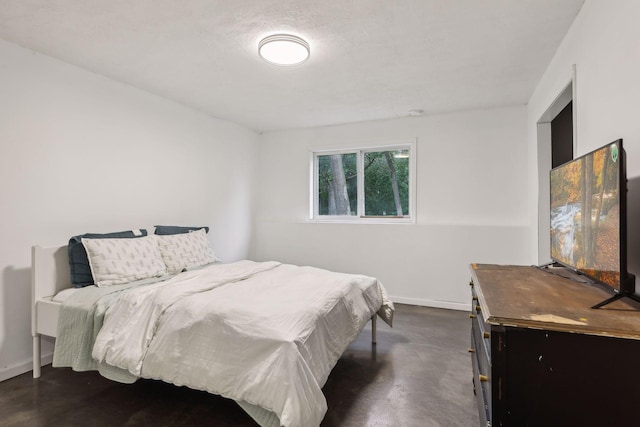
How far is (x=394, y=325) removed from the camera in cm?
341

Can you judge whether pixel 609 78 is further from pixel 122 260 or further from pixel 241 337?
pixel 122 260

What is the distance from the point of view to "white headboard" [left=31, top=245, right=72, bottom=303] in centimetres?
236

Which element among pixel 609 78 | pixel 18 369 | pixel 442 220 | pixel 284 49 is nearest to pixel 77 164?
pixel 18 369

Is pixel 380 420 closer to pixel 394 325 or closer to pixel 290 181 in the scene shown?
pixel 394 325

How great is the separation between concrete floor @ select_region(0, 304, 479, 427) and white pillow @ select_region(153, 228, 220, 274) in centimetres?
99

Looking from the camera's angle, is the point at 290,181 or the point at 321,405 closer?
the point at 321,405

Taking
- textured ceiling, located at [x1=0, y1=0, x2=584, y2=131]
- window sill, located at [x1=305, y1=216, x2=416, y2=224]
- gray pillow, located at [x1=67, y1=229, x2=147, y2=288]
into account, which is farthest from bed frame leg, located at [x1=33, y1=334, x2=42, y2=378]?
window sill, located at [x1=305, y1=216, x2=416, y2=224]

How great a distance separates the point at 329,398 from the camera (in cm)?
211

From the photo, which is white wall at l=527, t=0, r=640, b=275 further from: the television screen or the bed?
the bed

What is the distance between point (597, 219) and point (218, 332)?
1802 millimetres

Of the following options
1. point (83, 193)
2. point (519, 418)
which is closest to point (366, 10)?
point (519, 418)

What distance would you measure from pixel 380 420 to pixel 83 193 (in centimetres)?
285

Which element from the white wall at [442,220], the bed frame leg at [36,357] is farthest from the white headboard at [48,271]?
the white wall at [442,220]

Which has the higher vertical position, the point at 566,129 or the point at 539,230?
the point at 566,129
